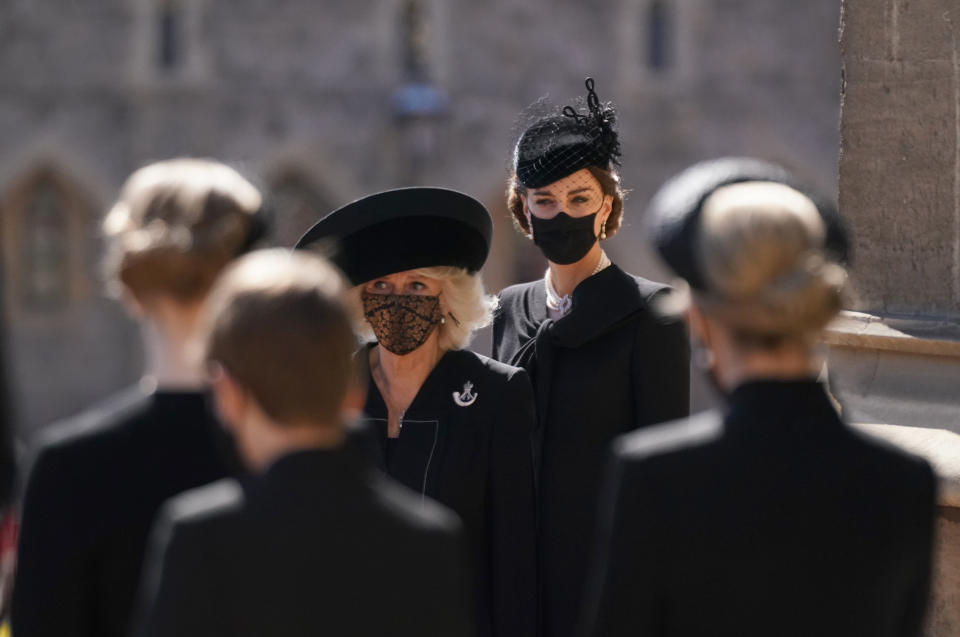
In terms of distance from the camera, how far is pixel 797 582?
1.93 metres

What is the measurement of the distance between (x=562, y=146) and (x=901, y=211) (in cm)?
88

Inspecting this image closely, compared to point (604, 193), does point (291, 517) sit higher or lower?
lower

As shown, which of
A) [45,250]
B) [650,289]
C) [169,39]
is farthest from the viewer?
[45,250]

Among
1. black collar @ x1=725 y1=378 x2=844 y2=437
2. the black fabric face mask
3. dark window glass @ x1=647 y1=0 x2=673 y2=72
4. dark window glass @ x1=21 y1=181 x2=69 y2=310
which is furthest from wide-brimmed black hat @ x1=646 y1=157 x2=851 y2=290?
dark window glass @ x1=21 y1=181 x2=69 y2=310

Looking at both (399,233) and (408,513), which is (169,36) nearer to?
(399,233)

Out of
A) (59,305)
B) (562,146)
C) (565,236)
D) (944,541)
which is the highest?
(562,146)

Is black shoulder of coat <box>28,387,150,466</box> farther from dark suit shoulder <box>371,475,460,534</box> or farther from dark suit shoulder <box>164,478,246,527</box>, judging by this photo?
dark suit shoulder <box>371,475,460,534</box>

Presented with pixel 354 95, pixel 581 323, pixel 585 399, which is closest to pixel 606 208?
pixel 581 323

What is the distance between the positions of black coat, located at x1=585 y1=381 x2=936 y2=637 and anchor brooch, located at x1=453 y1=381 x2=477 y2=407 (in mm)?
1415

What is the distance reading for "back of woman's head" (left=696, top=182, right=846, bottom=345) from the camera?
6.32 ft

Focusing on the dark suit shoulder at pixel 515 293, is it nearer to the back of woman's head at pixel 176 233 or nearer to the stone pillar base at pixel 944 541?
the stone pillar base at pixel 944 541

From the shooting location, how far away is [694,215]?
2031 millimetres

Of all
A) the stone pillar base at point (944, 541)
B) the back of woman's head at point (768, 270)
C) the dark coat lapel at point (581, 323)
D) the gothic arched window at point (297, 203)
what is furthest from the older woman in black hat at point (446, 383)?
the gothic arched window at point (297, 203)

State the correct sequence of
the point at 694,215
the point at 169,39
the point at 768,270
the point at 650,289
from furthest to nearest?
the point at 169,39
the point at 650,289
the point at 694,215
the point at 768,270
